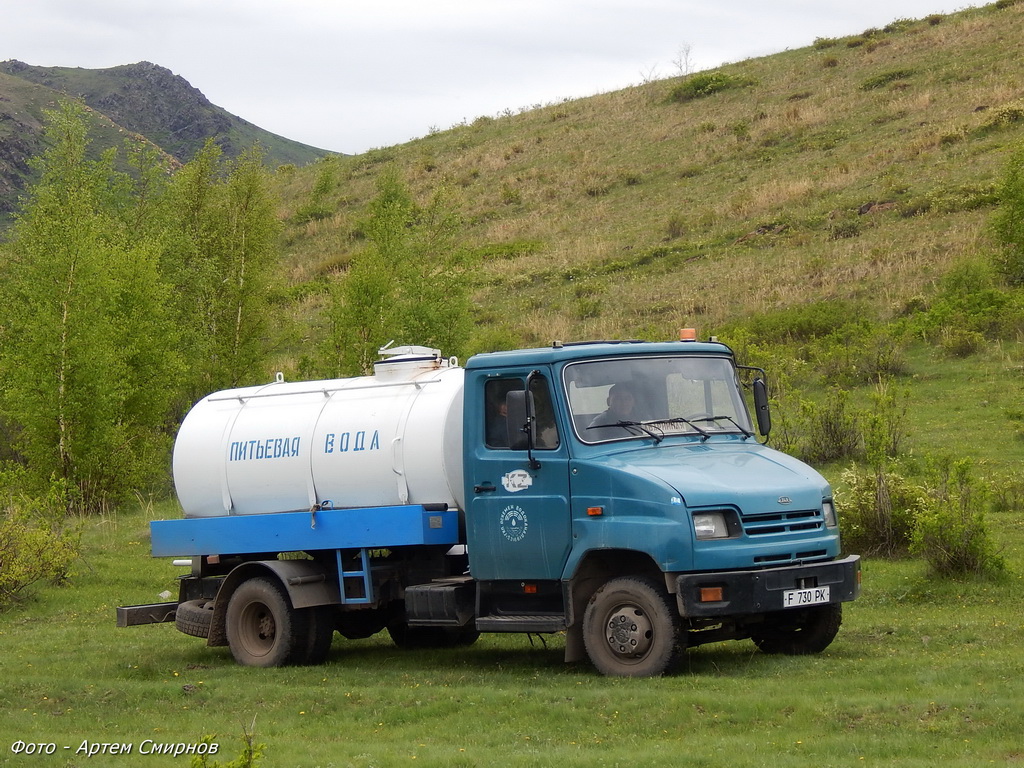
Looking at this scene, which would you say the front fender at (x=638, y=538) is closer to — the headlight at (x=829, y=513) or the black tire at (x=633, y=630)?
the black tire at (x=633, y=630)

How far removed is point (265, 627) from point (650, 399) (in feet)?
15.6

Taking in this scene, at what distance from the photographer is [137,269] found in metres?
26.7

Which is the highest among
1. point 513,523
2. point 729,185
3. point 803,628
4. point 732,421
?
point 729,185

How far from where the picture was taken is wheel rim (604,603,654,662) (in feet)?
33.4

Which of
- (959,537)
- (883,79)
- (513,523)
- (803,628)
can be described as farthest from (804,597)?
(883,79)

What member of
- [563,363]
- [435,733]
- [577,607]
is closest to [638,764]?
Result: [435,733]

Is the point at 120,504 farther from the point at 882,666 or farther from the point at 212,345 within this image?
the point at 882,666

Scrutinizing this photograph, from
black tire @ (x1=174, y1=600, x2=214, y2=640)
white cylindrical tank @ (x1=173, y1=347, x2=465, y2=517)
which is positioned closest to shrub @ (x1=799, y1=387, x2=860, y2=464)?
white cylindrical tank @ (x1=173, y1=347, x2=465, y2=517)

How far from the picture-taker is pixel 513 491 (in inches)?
430

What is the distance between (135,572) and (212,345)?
11.8m

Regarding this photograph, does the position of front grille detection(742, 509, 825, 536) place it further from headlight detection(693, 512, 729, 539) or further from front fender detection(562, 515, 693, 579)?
front fender detection(562, 515, 693, 579)

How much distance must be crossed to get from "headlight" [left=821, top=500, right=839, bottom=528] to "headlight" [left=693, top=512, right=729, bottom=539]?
3.67ft

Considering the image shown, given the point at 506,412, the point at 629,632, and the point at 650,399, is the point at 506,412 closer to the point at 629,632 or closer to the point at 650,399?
the point at 650,399

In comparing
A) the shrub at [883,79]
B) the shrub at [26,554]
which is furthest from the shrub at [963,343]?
the shrub at [883,79]
